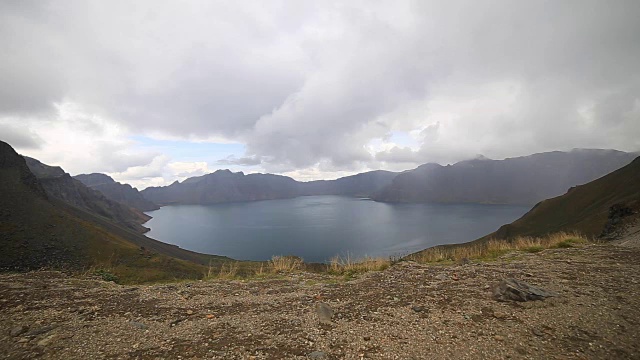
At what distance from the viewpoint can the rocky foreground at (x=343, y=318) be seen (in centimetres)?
465

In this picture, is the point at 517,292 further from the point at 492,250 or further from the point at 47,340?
the point at 47,340

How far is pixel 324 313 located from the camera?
6324 millimetres

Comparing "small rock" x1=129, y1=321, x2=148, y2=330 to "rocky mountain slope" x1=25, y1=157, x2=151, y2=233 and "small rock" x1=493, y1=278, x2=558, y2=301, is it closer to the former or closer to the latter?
"small rock" x1=493, y1=278, x2=558, y2=301

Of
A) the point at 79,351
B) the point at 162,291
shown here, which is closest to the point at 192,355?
the point at 79,351

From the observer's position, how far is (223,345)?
503 centimetres

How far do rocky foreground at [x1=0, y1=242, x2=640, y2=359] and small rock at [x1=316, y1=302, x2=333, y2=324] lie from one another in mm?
31

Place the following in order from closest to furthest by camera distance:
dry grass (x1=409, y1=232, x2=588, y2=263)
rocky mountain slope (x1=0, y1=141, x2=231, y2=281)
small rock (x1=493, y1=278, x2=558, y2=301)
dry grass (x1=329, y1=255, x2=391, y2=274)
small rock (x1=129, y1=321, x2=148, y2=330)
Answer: small rock (x1=129, y1=321, x2=148, y2=330) < small rock (x1=493, y1=278, x2=558, y2=301) < dry grass (x1=329, y1=255, x2=391, y2=274) < dry grass (x1=409, y1=232, x2=588, y2=263) < rocky mountain slope (x1=0, y1=141, x2=231, y2=281)

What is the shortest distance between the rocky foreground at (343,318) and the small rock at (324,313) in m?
A: 0.03

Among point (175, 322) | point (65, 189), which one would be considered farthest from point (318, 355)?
point (65, 189)

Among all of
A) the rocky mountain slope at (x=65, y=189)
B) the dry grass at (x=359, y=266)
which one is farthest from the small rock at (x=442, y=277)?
the rocky mountain slope at (x=65, y=189)

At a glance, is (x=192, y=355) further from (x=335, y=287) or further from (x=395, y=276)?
(x=395, y=276)

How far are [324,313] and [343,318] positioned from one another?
1.52ft

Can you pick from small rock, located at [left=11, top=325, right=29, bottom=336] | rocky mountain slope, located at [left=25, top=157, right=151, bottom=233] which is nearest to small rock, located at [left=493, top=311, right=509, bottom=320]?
small rock, located at [left=11, top=325, right=29, bottom=336]

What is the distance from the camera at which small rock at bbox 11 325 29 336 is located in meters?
5.36
